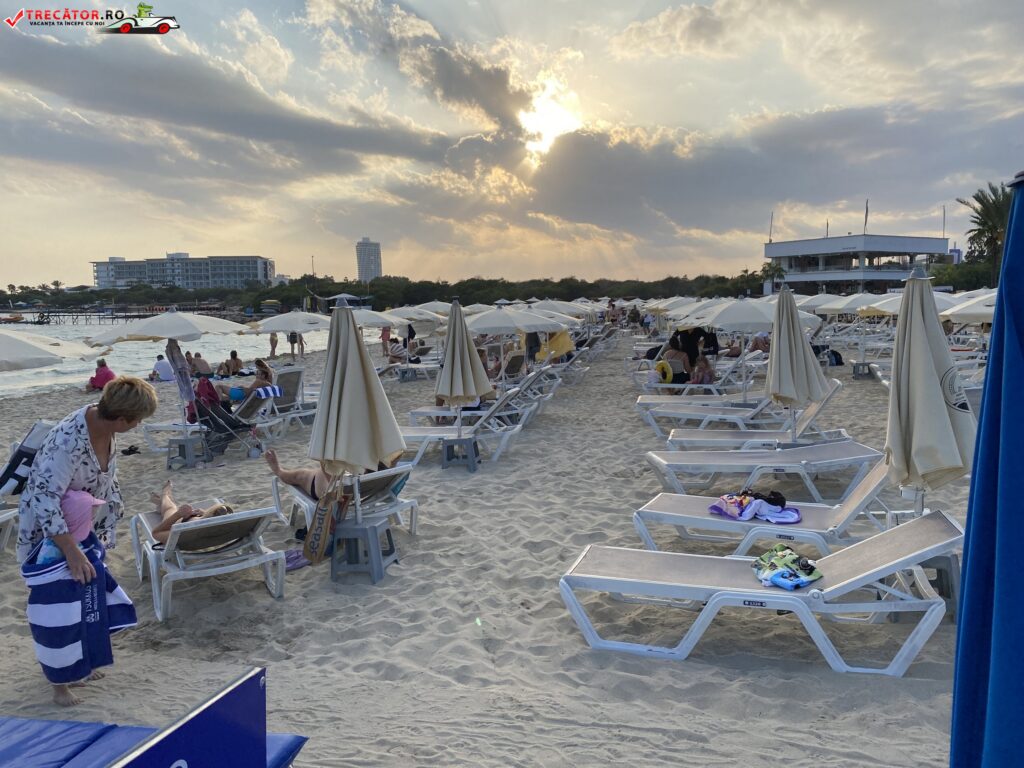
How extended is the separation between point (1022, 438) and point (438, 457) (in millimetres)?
7218

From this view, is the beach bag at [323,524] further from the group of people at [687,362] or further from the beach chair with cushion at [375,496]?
the group of people at [687,362]

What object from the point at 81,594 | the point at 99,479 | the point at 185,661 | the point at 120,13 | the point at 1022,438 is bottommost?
the point at 185,661

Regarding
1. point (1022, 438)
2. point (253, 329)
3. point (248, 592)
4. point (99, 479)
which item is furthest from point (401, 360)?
point (1022, 438)

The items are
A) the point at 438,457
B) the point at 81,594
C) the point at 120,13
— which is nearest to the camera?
the point at 81,594

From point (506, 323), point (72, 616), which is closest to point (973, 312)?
Answer: point (506, 323)

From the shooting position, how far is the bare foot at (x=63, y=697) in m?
3.05

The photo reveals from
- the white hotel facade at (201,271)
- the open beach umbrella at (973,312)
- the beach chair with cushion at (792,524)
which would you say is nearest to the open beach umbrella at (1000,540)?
the beach chair with cushion at (792,524)

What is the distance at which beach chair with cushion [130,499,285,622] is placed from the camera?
12.9 ft

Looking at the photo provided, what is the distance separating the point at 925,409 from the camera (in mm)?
3654

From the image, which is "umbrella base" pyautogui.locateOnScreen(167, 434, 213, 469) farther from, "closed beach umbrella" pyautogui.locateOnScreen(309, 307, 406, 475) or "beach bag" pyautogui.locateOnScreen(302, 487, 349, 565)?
"closed beach umbrella" pyautogui.locateOnScreen(309, 307, 406, 475)

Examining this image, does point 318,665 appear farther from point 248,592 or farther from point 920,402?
point 920,402

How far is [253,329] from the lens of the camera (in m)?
12.6

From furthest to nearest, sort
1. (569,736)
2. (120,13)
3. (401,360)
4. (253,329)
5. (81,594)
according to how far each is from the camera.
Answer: (401,360) < (253,329) < (120,13) < (81,594) < (569,736)

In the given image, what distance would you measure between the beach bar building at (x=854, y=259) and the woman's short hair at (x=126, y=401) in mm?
62727
